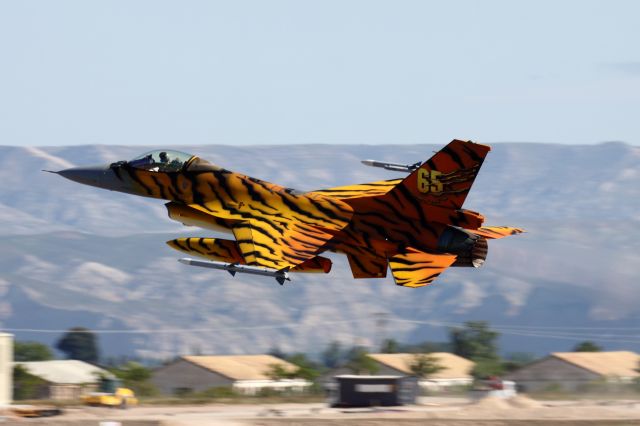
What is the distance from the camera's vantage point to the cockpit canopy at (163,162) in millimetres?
45000

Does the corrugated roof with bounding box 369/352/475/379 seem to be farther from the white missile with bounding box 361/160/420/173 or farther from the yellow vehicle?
the white missile with bounding box 361/160/420/173

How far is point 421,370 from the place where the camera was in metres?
95.8

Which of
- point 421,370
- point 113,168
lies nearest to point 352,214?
point 113,168

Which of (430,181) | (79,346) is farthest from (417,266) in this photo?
(79,346)

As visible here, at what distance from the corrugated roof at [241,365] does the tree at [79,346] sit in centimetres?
7154

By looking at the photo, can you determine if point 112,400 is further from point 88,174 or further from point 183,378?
point 183,378

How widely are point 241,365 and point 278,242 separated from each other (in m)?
63.0

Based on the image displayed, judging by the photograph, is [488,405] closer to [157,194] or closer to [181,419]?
[181,419]

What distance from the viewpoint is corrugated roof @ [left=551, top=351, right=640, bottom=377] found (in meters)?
91.4

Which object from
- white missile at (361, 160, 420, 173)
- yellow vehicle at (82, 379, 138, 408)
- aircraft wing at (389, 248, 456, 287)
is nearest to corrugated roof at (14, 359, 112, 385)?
yellow vehicle at (82, 379, 138, 408)

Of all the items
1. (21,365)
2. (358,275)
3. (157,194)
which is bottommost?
(358,275)

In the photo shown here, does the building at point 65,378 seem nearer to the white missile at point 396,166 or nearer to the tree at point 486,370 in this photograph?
the tree at point 486,370

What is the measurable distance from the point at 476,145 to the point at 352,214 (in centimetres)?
541

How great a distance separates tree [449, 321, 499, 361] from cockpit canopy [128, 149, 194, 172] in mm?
84617
